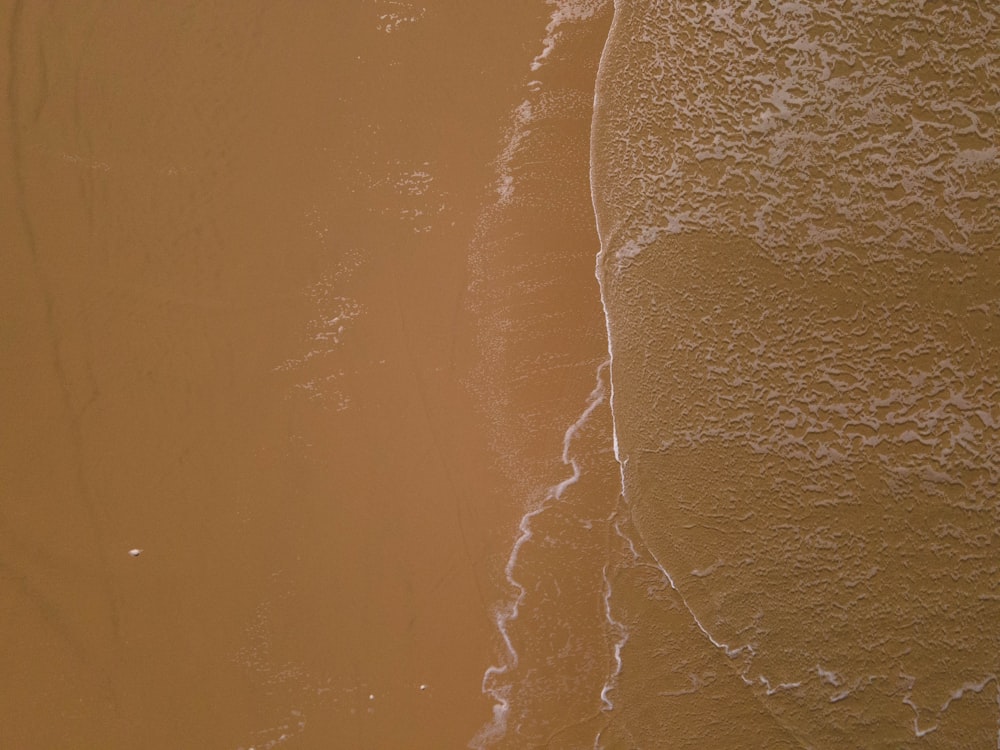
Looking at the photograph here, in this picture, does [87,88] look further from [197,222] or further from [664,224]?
[664,224]

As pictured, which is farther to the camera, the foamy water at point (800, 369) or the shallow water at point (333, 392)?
the shallow water at point (333, 392)

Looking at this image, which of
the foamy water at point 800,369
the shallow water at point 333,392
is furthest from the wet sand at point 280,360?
the foamy water at point 800,369

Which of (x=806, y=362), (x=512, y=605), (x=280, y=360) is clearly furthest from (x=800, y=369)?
(x=280, y=360)

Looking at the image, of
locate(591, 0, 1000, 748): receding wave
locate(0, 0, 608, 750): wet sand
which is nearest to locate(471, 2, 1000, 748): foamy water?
locate(591, 0, 1000, 748): receding wave

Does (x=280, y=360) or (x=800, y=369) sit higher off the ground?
(x=280, y=360)

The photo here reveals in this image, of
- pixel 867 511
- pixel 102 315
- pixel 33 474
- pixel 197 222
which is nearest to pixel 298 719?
pixel 33 474

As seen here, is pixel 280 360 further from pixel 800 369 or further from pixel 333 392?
pixel 800 369

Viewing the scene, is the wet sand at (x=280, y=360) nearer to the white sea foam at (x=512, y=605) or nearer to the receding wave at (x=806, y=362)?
the white sea foam at (x=512, y=605)

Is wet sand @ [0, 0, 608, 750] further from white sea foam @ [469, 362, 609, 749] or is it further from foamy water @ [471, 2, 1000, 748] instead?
foamy water @ [471, 2, 1000, 748]
